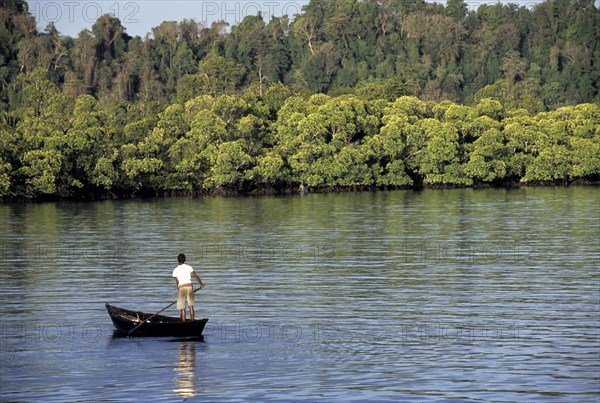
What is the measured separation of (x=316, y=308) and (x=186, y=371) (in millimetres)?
9376

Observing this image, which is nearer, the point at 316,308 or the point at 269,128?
the point at 316,308

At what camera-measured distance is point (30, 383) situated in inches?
888

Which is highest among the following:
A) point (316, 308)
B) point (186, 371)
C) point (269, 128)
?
point (269, 128)

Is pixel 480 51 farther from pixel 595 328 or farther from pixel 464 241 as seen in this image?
pixel 595 328

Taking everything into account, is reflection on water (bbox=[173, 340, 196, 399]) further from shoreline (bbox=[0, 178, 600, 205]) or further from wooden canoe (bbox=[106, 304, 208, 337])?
shoreline (bbox=[0, 178, 600, 205])

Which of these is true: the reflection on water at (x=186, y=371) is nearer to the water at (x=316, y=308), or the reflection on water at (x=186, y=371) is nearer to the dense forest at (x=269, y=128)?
the water at (x=316, y=308)

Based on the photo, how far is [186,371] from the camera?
23.4 meters

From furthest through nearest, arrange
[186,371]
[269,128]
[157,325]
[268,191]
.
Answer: [269,128]
[268,191]
[157,325]
[186,371]

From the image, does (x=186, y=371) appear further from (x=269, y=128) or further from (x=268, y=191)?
(x=269, y=128)

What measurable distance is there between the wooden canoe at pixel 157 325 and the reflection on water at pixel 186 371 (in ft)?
1.21

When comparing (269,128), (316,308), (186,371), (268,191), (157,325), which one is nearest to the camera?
(186,371)

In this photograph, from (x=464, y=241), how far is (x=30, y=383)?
3332 centimetres

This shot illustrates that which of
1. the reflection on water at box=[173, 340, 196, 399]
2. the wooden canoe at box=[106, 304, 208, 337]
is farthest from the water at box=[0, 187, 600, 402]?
the wooden canoe at box=[106, 304, 208, 337]

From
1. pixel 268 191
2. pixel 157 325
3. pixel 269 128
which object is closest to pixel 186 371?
pixel 157 325
